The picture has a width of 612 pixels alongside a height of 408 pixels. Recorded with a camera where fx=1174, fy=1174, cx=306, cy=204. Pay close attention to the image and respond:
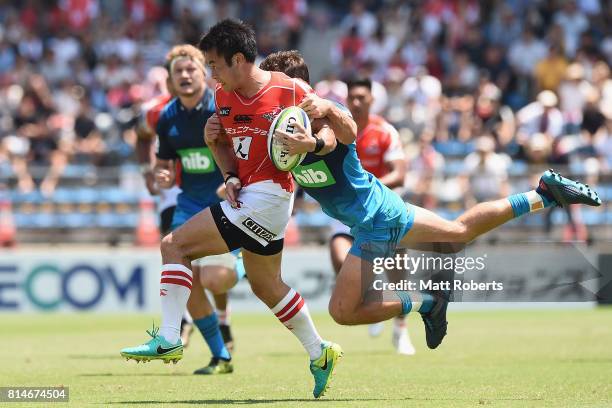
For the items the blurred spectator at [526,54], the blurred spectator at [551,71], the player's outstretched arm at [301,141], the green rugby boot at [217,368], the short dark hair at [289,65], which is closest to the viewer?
the player's outstretched arm at [301,141]

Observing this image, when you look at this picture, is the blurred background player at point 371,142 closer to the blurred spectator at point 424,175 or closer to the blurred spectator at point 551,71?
the blurred spectator at point 424,175

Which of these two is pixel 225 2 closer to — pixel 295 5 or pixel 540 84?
pixel 295 5

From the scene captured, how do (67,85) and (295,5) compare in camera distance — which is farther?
(295,5)

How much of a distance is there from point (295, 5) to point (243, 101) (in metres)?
19.4

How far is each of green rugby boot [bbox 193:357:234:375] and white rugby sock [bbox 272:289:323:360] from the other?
202 cm

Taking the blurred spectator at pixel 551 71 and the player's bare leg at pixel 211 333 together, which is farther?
the blurred spectator at pixel 551 71

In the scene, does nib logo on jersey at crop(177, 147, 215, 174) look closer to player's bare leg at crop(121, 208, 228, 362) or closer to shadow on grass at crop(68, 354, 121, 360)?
shadow on grass at crop(68, 354, 121, 360)

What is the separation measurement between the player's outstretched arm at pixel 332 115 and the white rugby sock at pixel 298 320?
1354mm

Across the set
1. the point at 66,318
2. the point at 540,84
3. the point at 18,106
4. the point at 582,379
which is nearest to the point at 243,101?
the point at 582,379

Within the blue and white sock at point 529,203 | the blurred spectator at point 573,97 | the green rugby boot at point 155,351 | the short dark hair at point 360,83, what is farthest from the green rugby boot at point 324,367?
the blurred spectator at point 573,97

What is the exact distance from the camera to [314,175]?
9.30 meters

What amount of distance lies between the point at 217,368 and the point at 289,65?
326 cm

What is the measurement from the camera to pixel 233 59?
28.9ft

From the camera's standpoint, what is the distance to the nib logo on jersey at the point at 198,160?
1202cm
